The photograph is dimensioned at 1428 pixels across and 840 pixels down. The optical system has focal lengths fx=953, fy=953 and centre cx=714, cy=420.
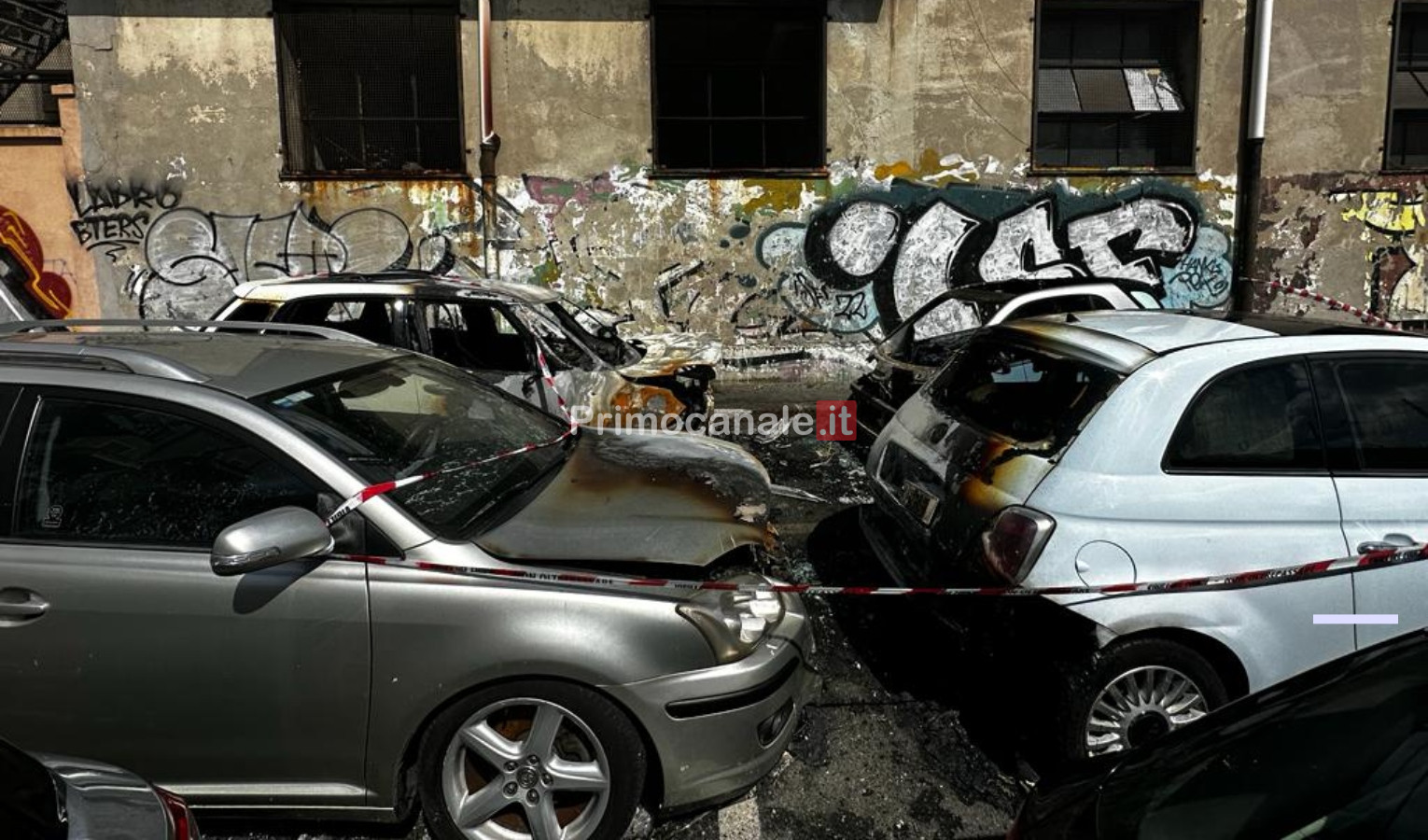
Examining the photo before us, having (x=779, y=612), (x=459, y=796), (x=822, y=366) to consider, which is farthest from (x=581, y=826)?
(x=822, y=366)

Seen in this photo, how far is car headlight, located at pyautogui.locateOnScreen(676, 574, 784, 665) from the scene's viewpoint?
2.90 metres

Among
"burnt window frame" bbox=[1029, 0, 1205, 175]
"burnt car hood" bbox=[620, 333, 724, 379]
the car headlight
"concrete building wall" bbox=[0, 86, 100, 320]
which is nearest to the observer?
the car headlight

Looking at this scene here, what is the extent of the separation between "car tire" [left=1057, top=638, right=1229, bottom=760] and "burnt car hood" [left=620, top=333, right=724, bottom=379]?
3.90 m

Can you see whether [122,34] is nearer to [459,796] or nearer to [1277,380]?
[459,796]

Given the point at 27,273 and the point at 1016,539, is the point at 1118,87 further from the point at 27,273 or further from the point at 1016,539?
the point at 27,273

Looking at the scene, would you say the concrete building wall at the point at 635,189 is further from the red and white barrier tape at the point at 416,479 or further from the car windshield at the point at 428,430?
the car windshield at the point at 428,430

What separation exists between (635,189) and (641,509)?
889cm

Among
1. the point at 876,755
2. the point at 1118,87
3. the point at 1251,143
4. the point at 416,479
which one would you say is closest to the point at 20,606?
the point at 416,479

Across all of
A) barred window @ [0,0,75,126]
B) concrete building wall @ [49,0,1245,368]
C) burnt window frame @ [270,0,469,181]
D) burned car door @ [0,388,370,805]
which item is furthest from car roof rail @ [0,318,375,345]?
barred window @ [0,0,75,126]

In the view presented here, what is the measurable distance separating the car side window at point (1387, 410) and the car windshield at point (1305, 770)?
70.2 inches

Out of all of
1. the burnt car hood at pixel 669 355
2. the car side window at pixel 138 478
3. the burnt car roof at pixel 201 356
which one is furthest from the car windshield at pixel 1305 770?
the burnt car hood at pixel 669 355

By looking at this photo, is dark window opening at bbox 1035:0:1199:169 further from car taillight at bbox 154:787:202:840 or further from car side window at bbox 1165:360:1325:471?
car taillight at bbox 154:787:202:840

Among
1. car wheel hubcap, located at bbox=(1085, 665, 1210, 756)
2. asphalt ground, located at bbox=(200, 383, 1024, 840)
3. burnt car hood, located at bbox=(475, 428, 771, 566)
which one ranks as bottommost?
asphalt ground, located at bbox=(200, 383, 1024, 840)

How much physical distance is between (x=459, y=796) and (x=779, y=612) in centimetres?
114
